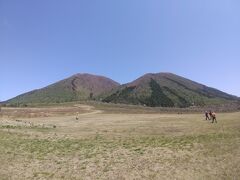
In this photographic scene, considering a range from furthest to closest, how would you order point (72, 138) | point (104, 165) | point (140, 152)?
point (72, 138) → point (140, 152) → point (104, 165)

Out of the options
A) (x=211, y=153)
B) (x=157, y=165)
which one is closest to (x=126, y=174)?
(x=157, y=165)

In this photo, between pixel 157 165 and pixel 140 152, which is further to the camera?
pixel 140 152

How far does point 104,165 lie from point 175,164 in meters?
6.14

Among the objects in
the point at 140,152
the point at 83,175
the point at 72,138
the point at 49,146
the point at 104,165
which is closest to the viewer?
the point at 83,175

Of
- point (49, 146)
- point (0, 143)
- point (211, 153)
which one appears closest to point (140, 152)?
point (211, 153)

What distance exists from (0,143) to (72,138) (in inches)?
363

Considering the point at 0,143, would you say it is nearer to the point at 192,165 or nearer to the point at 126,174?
the point at 126,174

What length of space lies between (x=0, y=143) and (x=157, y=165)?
2106cm

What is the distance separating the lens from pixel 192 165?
83.9 ft

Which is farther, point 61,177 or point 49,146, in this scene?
point 49,146

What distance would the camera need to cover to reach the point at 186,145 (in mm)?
32688

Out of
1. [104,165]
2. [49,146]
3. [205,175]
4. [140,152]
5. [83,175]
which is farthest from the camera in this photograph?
[49,146]

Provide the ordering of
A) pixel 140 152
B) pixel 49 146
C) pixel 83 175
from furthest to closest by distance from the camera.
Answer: pixel 49 146 → pixel 140 152 → pixel 83 175

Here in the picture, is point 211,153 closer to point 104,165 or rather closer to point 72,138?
point 104,165
